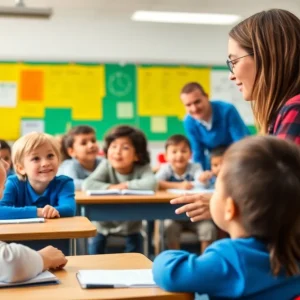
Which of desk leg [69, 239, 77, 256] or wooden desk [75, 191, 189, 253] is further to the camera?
wooden desk [75, 191, 189, 253]

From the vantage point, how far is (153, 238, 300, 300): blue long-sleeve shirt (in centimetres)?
124

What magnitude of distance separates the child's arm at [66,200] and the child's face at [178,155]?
1.94 m

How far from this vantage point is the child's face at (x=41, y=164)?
9.14 feet

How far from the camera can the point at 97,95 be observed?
650 cm

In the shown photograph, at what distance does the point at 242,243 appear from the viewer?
4.17 feet

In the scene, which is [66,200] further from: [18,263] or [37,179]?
[18,263]

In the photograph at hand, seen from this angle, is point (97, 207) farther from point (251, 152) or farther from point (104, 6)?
point (104, 6)

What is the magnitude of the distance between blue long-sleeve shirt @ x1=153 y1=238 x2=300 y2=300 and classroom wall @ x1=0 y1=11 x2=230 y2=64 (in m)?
5.36

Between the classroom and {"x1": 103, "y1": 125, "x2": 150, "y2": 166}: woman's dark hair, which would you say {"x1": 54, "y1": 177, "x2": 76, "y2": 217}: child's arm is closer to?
the classroom

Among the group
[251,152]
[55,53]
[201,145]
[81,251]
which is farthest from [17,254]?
[55,53]

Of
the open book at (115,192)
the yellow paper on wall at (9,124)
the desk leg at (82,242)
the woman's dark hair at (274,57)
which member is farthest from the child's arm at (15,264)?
the yellow paper on wall at (9,124)

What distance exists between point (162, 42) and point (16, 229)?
15.8 ft

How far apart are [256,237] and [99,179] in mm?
2898

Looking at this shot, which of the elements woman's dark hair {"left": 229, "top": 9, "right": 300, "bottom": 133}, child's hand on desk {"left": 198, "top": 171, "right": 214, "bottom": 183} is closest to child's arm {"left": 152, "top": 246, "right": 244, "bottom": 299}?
woman's dark hair {"left": 229, "top": 9, "right": 300, "bottom": 133}
